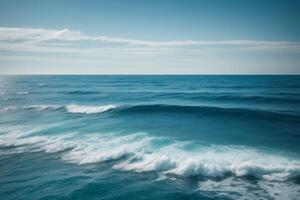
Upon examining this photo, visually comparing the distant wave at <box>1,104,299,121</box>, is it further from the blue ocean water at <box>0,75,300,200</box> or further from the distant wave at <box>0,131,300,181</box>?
the distant wave at <box>0,131,300,181</box>

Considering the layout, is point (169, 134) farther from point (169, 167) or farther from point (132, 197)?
point (132, 197)

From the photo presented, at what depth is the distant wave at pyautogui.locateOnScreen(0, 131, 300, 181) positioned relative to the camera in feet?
33.3

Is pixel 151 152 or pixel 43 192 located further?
pixel 151 152

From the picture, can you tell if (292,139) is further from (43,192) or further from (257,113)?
(43,192)

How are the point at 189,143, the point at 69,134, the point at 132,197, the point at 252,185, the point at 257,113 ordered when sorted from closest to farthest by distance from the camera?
the point at 132,197
the point at 252,185
the point at 189,143
the point at 69,134
the point at 257,113

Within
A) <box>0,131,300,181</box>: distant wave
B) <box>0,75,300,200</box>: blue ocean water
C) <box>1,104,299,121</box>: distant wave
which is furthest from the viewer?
<box>1,104,299,121</box>: distant wave

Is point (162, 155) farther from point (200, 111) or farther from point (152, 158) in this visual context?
point (200, 111)

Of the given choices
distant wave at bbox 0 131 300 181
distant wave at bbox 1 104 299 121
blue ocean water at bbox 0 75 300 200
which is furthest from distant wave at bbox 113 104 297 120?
distant wave at bbox 0 131 300 181

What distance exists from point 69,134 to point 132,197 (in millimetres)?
10540

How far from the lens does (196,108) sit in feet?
89.3

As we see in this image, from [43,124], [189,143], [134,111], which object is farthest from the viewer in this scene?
[134,111]

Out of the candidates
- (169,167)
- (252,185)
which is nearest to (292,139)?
(252,185)

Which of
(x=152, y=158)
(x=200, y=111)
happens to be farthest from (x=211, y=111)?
(x=152, y=158)

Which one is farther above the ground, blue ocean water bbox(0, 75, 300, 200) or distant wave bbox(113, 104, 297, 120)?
distant wave bbox(113, 104, 297, 120)
